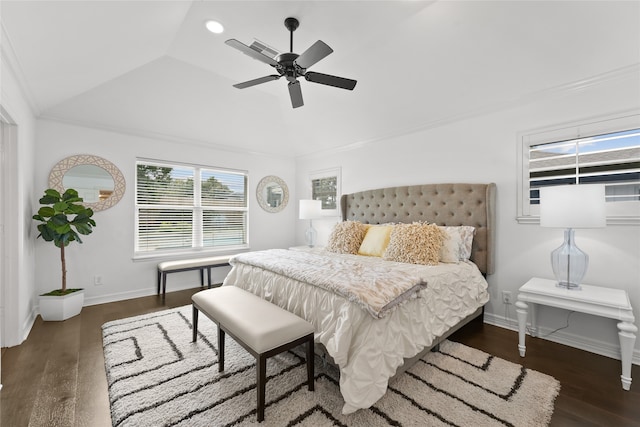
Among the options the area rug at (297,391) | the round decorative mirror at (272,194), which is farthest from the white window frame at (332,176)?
the area rug at (297,391)

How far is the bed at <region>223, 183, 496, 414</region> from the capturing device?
170cm

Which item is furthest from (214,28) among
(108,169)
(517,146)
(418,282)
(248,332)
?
(517,146)

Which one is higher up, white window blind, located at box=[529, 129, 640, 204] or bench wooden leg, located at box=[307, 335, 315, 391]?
white window blind, located at box=[529, 129, 640, 204]

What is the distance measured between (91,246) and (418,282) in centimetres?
409

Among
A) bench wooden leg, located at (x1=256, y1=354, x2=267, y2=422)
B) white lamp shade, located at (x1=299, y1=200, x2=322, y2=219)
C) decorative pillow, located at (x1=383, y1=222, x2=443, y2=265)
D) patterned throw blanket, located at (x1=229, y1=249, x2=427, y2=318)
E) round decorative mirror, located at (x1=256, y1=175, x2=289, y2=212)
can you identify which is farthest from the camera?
round decorative mirror, located at (x1=256, y1=175, x2=289, y2=212)

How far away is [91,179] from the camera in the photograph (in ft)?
11.9

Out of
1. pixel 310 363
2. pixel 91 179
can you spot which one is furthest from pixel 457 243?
pixel 91 179

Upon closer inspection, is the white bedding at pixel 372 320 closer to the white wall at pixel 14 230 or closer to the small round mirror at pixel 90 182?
the white wall at pixel 14 230

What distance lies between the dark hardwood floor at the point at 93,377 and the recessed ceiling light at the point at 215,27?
3.18 meters

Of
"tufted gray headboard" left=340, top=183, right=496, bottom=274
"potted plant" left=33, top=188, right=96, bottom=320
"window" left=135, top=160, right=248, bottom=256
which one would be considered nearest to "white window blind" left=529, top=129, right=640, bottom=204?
"tufted gray headboard" left=340, top=183, right=496, bottom=274

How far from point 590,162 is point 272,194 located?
462 cm

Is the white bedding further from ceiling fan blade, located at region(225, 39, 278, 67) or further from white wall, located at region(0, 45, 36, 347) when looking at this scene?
white wall, located at region(0, 45, 36, 347)

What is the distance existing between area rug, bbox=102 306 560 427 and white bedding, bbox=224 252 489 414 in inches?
9.1

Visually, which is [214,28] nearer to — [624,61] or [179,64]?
[179,64]
